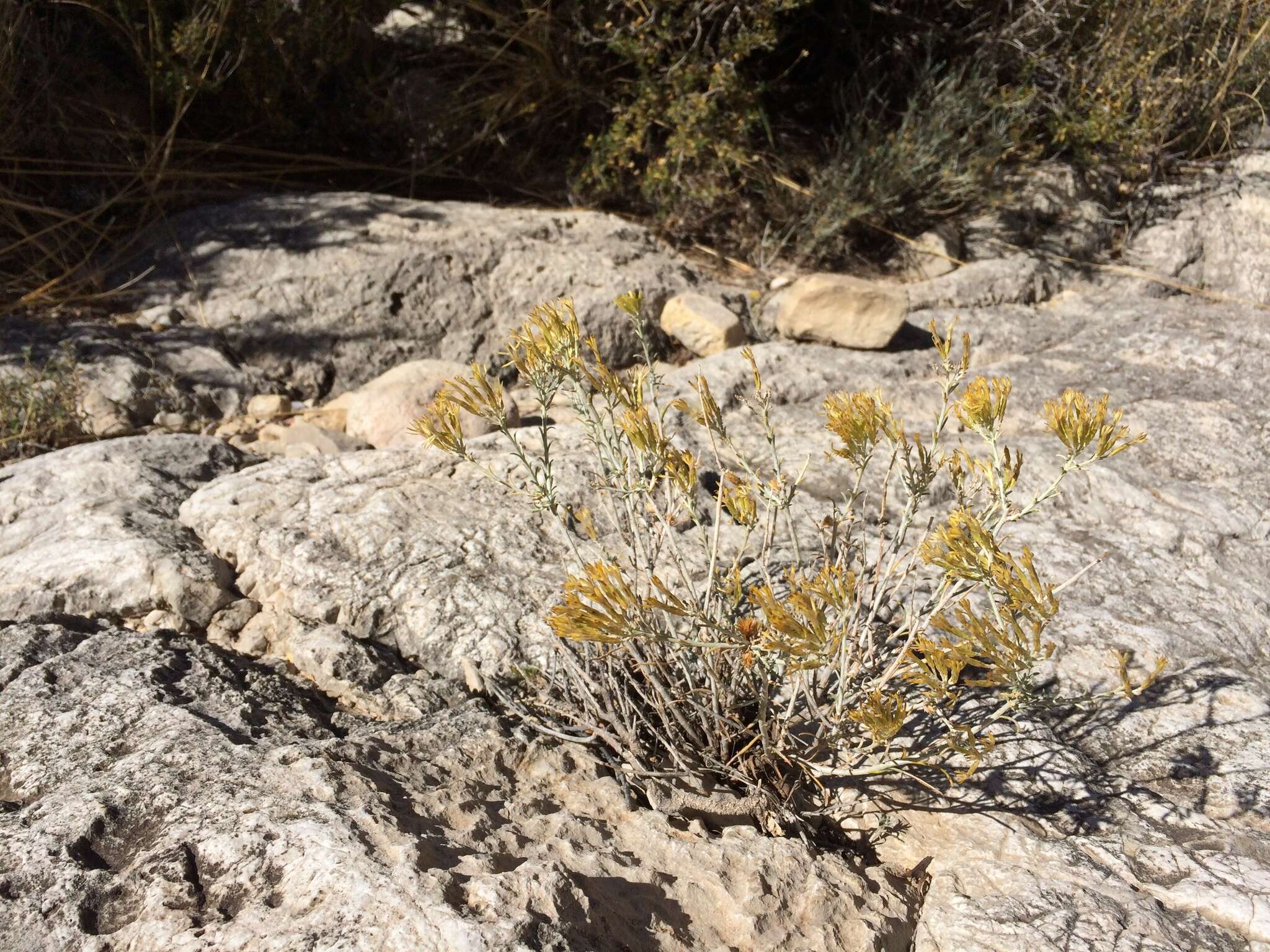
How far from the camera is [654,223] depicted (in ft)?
14.5

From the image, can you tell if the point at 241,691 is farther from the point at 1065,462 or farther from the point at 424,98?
the point at 424,98

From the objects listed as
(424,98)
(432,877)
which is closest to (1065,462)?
(432,877)

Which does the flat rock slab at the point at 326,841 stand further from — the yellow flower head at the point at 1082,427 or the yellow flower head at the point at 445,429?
the yellow flower head at the point at 1082,427

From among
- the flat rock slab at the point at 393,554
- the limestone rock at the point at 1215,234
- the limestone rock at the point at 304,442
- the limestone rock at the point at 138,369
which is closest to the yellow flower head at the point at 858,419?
Answer: the flat rock slab at the point at 393,554

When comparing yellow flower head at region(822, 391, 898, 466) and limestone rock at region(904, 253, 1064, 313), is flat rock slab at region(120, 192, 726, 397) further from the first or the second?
yellow flower head at region(822, 391, 898, 466)

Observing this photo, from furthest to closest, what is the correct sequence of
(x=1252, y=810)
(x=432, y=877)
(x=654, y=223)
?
(x=654, y=223)
(x=1252, y=810)
(x=432, y=877)

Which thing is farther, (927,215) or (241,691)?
(927,215)

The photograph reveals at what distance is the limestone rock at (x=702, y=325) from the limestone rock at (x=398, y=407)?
2.66ft

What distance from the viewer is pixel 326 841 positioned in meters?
1.38

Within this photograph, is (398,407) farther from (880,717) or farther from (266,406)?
(880,717)

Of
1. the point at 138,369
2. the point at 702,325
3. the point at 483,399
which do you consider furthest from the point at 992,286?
the point at 138,369

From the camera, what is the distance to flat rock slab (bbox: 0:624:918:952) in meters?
1.29

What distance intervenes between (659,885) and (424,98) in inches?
158

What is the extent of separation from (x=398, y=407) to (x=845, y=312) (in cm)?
165
